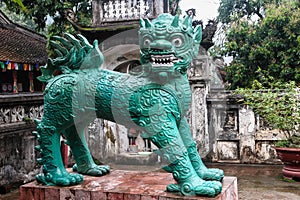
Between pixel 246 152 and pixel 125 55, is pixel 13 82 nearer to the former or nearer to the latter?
pixel 125 55

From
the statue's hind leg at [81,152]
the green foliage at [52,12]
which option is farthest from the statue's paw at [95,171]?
the green foliage at [52,12]

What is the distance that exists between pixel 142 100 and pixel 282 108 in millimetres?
4696

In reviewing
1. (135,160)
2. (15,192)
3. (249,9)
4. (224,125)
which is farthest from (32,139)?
(249,9)

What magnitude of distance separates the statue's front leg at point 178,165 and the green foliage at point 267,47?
6.62 m

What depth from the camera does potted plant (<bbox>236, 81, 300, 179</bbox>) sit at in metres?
6.72

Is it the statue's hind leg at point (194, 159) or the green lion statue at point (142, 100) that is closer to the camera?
the green lion statue at point (142, 100)

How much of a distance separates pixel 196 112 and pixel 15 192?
3.97 meters

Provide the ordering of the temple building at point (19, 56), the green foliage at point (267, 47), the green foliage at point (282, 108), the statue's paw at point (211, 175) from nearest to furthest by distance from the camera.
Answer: the statue's paw at point (211, 175) < the green foliage at point (282, 108) < the temple building at point (19, 56) < the green foliage at point (267, 47)

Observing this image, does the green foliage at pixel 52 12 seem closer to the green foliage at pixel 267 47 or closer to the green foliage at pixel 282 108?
the green foliage at pixel 267 47

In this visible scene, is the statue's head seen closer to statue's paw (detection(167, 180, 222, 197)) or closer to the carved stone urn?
statue's paw (detection(167, 180, 222, 197))

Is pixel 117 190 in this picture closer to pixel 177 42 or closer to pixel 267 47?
pixel 177 42

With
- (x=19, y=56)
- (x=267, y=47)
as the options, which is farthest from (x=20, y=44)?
(x=267, y=47)

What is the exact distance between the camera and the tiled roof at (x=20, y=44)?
9.30m

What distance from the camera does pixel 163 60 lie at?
3076mm
